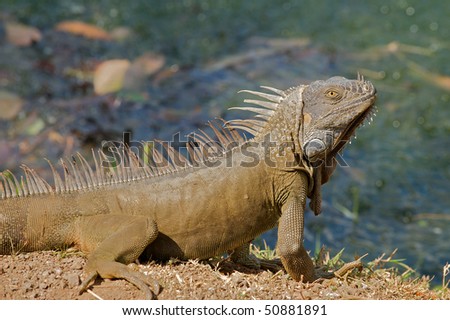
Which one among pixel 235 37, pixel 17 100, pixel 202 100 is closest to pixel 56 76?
pixel 17 100

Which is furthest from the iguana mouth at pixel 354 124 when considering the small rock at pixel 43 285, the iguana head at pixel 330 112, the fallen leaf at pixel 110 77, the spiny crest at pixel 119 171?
the fallen leaf at pixel 110 77

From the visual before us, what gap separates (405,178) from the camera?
40.4 feet

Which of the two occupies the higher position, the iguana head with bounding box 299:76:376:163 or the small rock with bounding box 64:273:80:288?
the iguana head with bounding box 299:76:376:163

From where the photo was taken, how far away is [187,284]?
20.3 feet

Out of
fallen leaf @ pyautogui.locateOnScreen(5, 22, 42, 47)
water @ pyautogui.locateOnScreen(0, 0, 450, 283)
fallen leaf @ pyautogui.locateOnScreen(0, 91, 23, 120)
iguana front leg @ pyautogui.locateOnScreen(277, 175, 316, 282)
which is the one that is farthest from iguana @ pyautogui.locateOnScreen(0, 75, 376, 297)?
fallen leaf @ pyautogui.locateOnScreen(5, 22, 42, 47)

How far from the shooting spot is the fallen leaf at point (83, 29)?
637 inches

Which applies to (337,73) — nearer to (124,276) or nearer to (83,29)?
(83,29)

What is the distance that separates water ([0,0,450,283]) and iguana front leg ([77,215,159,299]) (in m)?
4.34

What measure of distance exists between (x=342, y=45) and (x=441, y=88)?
8.35 feet

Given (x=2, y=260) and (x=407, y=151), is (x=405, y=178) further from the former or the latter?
(x=2, y=260)

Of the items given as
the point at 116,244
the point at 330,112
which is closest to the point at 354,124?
the point at 330,112

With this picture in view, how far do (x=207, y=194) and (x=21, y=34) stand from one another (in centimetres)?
1050

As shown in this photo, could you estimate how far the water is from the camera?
11422 mm

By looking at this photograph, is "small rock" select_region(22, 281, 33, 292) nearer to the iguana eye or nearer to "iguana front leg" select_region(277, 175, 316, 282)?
"iguana front leg" select_region(277, 175, 316, 282)
